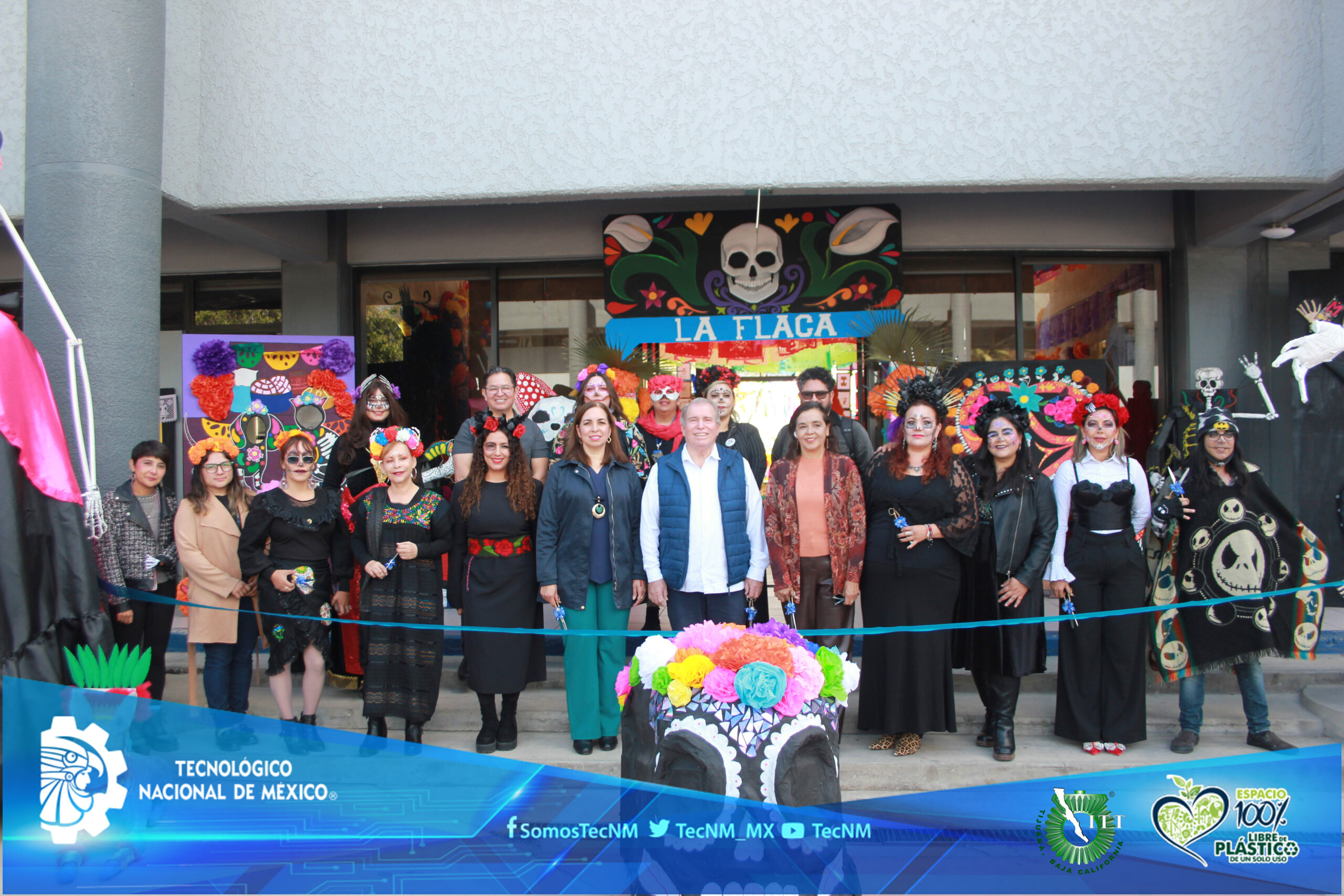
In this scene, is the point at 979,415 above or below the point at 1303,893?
above

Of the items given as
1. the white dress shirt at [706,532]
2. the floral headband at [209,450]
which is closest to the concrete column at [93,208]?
the floral headband at [209,450]

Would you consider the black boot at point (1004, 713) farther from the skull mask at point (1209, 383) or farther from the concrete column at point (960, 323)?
the concrete column at point (960, 323)

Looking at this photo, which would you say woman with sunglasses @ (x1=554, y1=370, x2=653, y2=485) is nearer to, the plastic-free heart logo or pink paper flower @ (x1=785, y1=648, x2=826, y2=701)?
pink paper flower @ (x1=785, y1=648, x2=826, y2=701)

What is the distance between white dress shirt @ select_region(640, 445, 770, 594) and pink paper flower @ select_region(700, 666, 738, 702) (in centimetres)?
158

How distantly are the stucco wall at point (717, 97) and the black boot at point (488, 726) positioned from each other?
134 inches

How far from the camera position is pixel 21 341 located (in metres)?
3.33

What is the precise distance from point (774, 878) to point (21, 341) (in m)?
3.32

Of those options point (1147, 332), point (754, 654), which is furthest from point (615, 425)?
point (1147, 332)

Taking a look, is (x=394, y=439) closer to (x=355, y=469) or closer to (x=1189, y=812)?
(x=355, y=469)

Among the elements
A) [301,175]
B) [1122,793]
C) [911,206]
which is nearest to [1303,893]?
[1122,793]

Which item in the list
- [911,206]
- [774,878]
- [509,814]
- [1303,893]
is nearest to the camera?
[774,878]

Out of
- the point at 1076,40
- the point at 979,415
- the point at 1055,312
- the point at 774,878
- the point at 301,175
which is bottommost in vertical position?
the point at 774,878

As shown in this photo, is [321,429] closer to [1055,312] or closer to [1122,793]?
[1122,793]

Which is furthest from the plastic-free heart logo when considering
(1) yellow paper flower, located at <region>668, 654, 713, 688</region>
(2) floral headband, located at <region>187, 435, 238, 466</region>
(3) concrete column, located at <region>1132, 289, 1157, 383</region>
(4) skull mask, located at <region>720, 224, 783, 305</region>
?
(3) concrete column, located at <region>1132, 289, 1157, 383</region>
